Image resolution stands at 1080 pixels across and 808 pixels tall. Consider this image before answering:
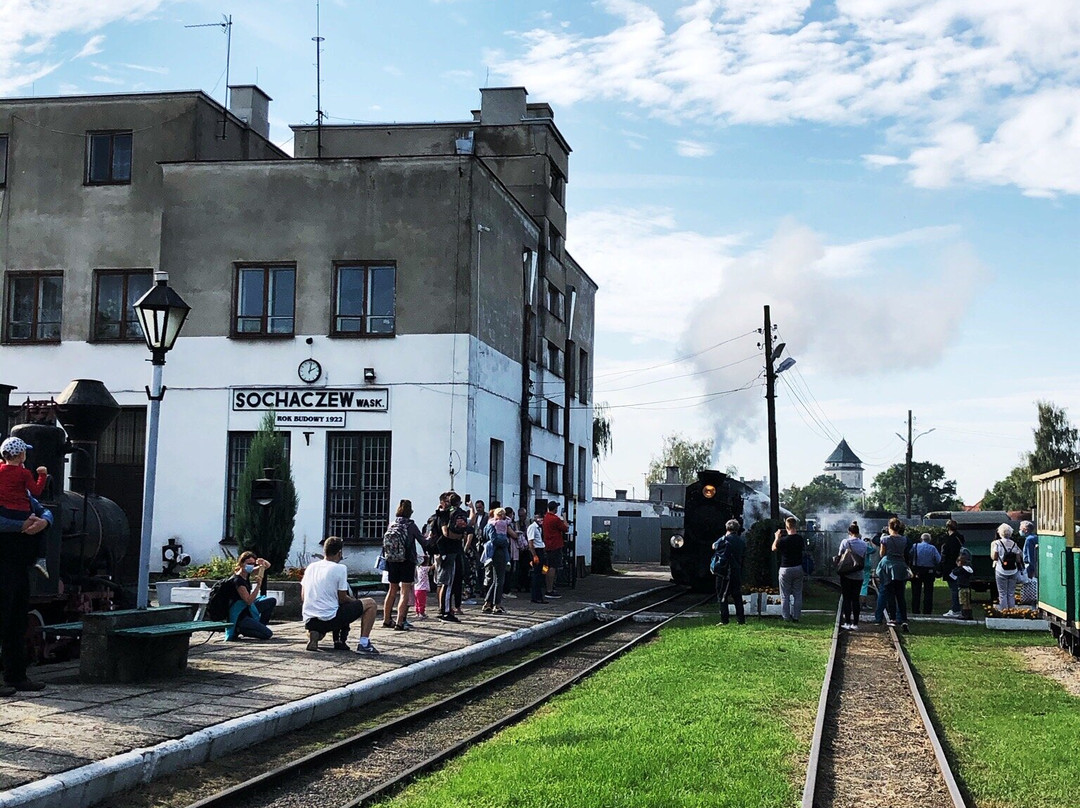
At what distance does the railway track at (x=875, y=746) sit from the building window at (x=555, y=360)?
66.0 ft

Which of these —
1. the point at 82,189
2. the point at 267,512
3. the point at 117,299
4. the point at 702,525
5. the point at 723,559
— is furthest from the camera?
the point at 702,525

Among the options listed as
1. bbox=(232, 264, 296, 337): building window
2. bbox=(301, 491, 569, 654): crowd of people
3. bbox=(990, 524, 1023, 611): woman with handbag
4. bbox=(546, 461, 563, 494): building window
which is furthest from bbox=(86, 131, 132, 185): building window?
bbox=(990, 524, 1023, 611): woman with handbag

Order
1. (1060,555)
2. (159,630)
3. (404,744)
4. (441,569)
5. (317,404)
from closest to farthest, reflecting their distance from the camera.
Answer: (404,744) < (159,630) < (1060,555) < (441,569) < (317,404)

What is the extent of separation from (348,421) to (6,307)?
8.95 meters

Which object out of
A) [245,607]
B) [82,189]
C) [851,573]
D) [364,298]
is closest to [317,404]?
[364,298]

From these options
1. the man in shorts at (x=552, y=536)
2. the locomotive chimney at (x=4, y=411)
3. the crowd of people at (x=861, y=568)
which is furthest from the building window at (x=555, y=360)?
the locomotive chimney at (x=4, y=411)

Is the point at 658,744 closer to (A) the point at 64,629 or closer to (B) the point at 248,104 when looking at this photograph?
(A) the point at 64,629

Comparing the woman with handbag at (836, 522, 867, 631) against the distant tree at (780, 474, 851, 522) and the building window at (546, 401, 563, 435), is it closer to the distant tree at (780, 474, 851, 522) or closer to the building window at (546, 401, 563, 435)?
the building window at (546, 401, 563, 435)

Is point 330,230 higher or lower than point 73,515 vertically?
higher

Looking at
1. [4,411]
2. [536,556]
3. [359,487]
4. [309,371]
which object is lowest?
[536,556]

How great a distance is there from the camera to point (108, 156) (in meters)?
28.1

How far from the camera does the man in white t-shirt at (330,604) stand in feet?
43.9

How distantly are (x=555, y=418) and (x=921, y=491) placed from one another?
108271mm

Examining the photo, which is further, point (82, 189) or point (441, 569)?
point (82, 189)
